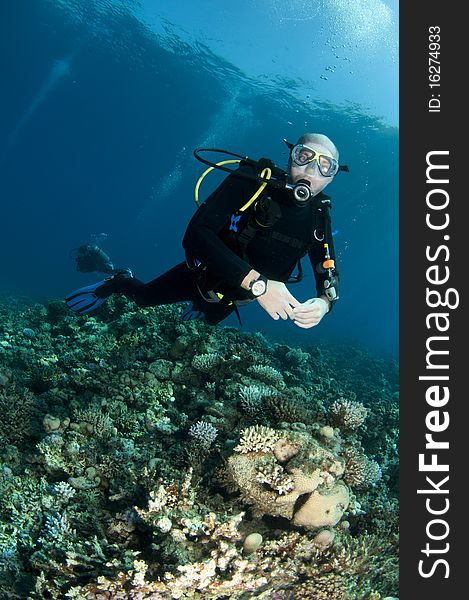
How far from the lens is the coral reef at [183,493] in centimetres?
314

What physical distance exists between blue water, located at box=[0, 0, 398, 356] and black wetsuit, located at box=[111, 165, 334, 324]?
48.9ft

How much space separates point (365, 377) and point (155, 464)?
15553 mm

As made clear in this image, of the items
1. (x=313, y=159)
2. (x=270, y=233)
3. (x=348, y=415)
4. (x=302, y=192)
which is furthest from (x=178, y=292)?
(x=348, y=415)

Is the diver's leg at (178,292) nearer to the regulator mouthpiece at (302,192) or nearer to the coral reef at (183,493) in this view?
the coral reef at (183,493)

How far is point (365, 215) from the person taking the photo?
7619 cm

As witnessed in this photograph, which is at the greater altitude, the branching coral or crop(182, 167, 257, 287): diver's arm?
crop(182, 167, 257, 287): diver's arm

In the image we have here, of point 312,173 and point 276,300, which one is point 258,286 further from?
point 312,173

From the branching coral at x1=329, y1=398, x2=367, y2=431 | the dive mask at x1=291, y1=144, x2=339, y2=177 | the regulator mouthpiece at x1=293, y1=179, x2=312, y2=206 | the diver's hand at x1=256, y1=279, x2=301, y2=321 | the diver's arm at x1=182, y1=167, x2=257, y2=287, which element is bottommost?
the branching coral at x1=329, y1=398, x2=367, y2=431

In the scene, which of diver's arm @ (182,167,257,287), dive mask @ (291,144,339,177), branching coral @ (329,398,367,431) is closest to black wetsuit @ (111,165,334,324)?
diver's arm @ (182,167,257,287)

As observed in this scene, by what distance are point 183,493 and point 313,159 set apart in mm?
Result: 3746

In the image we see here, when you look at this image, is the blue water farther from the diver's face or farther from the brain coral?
the brain coral

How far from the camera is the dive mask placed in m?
4.55

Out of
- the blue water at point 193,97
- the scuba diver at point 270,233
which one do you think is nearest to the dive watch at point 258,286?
the scuba diver at point 270,233

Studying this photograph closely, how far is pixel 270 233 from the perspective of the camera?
4.80 meters
